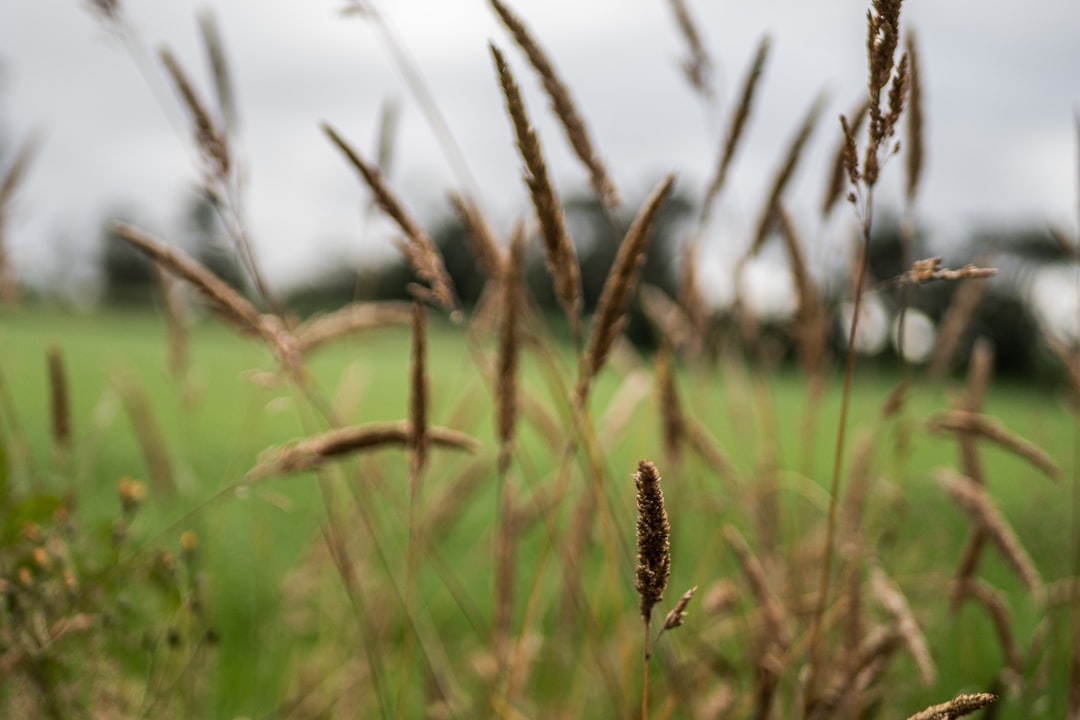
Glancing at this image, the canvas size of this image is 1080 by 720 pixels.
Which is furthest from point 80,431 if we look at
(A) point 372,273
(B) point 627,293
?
(B) point 627,293

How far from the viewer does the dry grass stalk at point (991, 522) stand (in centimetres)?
87

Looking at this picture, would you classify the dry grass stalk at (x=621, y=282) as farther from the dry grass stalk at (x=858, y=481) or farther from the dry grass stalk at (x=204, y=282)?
the dry grass stalk at (x=858, y=481)

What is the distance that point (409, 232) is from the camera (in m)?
0.79

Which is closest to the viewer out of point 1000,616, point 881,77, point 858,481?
point 881,77

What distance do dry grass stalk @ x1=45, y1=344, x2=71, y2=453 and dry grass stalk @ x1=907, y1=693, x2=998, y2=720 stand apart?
3.16 ft

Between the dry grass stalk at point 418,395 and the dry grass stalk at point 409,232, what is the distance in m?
0.04

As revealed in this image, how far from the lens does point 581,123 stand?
31.2 inches

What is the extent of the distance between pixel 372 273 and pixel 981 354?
95 centimetres

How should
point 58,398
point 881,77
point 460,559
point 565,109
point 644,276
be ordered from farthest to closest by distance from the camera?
point 644,276 < point 460,559 < point 58,398 < point 565,109 < point 881,77

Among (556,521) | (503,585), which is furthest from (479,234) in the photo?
(556,521)

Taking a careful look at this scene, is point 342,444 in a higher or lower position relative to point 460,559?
higher

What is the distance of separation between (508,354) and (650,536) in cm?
40

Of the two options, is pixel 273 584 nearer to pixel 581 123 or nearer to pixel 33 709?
pixel 33 709

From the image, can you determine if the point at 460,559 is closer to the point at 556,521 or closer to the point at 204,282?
the point at 556,521
